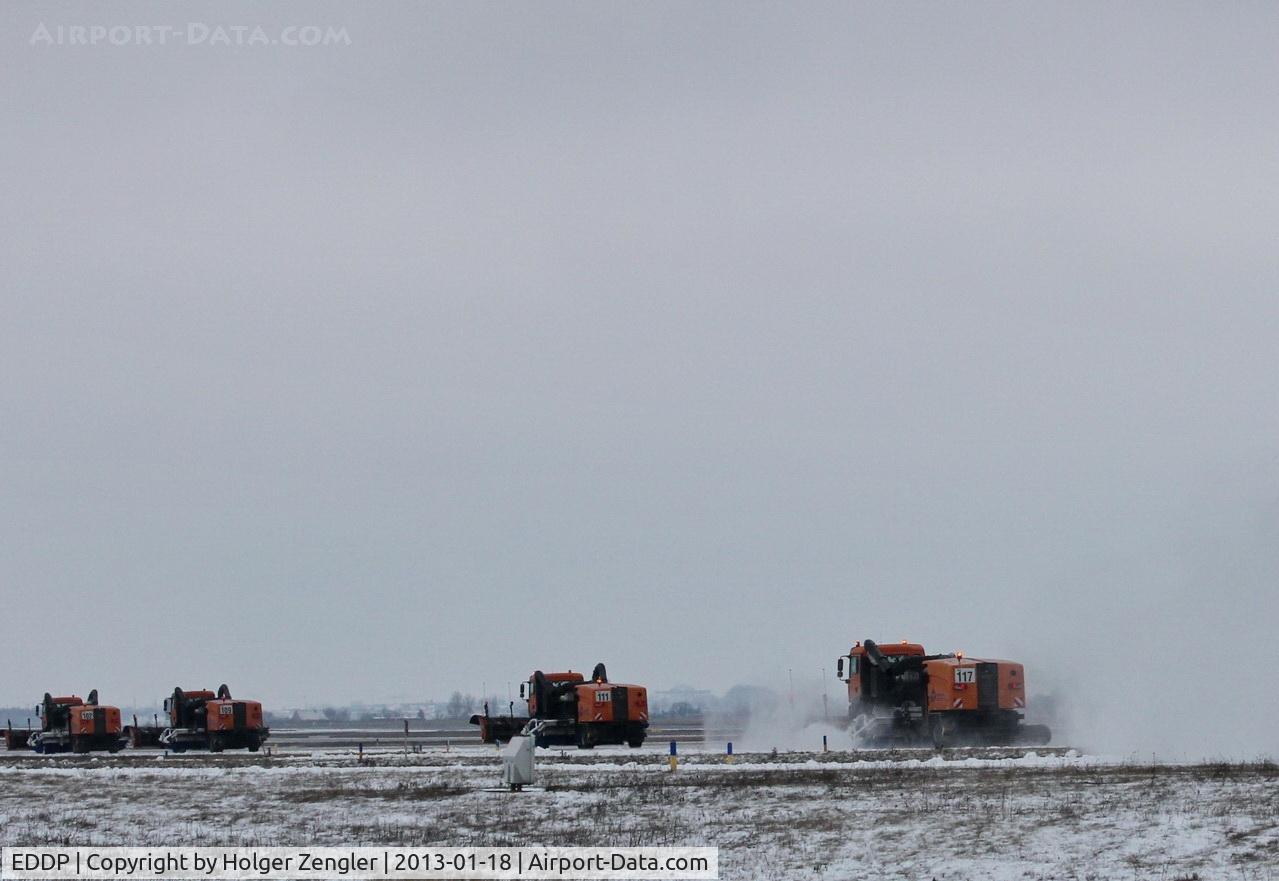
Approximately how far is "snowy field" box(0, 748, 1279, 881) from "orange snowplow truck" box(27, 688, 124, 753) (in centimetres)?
3492

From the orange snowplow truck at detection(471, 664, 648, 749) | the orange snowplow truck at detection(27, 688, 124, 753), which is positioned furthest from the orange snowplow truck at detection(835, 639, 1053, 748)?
the orange snowplow truck at detection(27, 688, 124, 753)

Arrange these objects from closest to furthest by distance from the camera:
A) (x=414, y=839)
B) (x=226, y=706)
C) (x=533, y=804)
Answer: (x=414, y=839)
(x=533, y=804)
(x=226, y=706)

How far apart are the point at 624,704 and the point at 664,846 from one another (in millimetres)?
40287

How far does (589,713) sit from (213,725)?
1957 cm

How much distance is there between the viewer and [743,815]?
2934 centimetres

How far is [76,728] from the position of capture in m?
78.2

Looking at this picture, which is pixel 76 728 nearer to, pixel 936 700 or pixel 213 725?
pixel 213 725

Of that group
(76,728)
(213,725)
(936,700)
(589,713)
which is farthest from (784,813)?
(76,728)

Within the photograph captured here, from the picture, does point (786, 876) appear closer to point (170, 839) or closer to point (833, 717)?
point (170, 839)

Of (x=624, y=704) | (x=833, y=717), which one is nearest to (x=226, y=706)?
(x=624, y=704)

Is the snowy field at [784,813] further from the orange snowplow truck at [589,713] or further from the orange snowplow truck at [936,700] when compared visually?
the orange snowplow truck at [589,713]

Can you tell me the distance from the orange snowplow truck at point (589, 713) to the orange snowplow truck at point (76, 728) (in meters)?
22.5

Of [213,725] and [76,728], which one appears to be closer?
[213,725]

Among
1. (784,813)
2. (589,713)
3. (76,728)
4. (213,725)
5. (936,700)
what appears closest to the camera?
(784,813)
